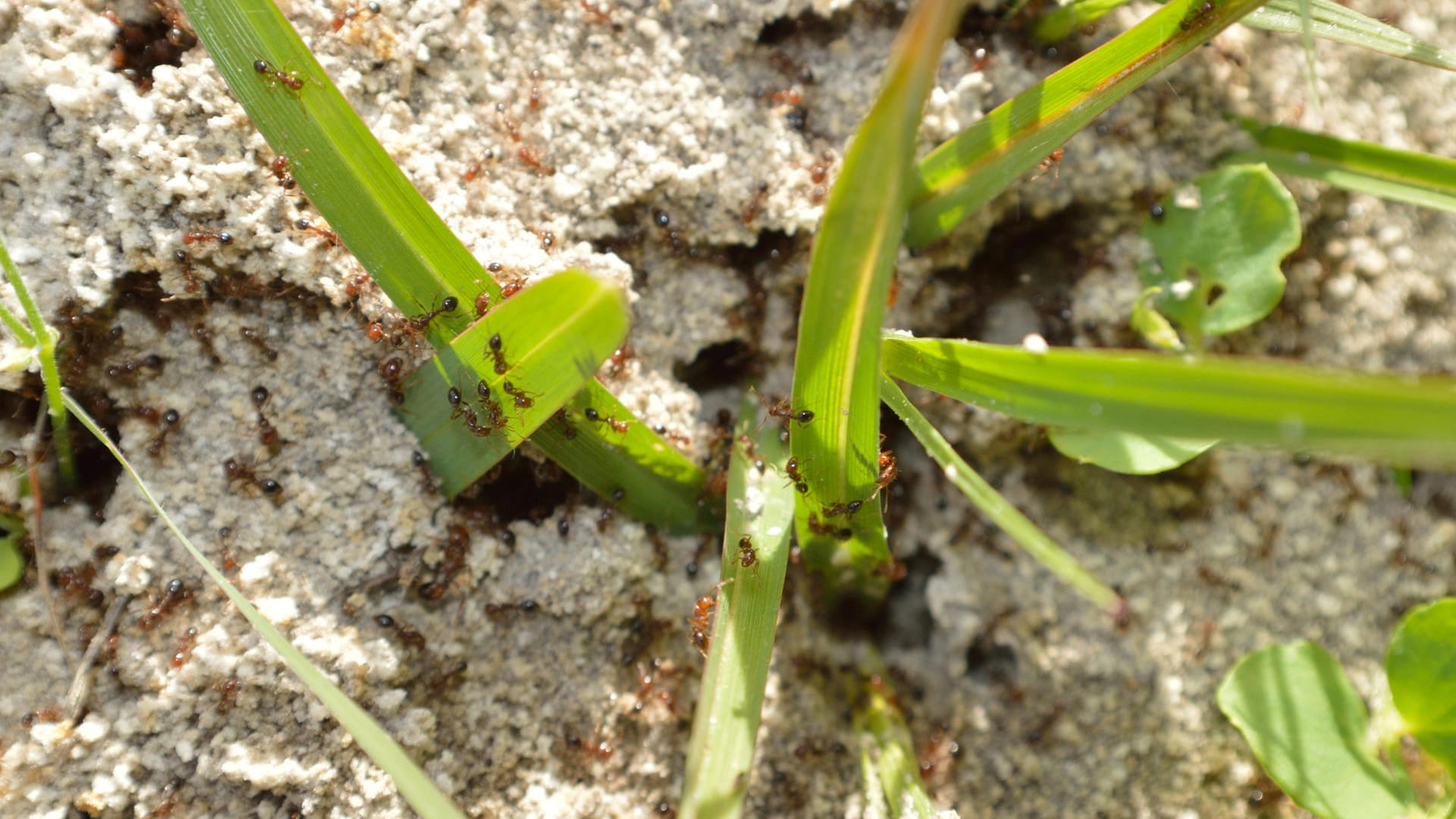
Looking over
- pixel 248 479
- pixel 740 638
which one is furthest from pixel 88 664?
pixel 740 638

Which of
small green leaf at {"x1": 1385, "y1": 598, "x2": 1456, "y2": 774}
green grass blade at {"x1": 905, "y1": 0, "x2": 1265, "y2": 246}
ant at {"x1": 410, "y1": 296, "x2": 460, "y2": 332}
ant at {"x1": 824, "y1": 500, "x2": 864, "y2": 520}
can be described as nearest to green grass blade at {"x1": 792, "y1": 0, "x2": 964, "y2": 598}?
ant at {"x1": 824, "y1": 500, "x2": 864, "y2": 520}

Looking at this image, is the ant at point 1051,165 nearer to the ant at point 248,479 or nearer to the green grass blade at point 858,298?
the green grass blade at point 858,298

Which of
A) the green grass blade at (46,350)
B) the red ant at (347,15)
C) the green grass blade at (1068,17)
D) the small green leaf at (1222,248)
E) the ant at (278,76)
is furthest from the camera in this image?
the small green leaf at (1222,248)

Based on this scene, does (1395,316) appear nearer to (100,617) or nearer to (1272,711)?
(1272,711)

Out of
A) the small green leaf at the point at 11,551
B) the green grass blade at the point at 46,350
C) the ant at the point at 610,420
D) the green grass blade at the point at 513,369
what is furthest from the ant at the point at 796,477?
the small green leaf at the point at 11,551

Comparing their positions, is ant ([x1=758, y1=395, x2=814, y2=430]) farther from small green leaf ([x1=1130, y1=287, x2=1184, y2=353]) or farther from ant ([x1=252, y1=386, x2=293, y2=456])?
ant ([x1=252, y1=386, x2=293, y2=456])

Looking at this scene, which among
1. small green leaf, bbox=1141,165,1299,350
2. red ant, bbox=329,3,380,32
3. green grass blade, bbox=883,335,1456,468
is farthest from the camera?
small green leaf, bbox=1141,165,1299,350

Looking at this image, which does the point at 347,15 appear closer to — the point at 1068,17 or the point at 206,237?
the point at 206,237
